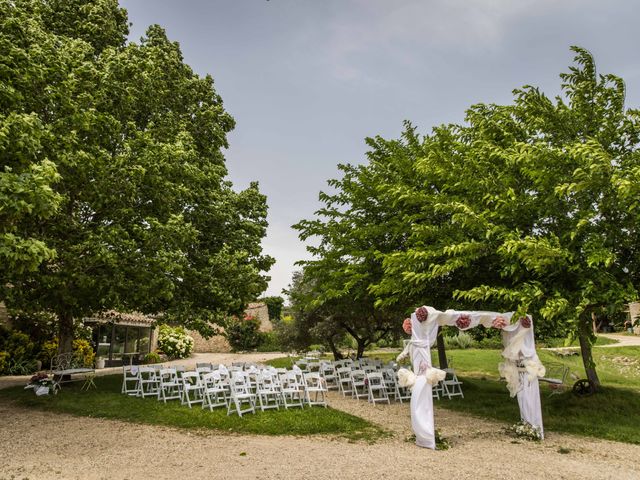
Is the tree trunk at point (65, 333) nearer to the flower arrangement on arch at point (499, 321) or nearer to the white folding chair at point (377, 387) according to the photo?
the white folding chair at point (377, 387)

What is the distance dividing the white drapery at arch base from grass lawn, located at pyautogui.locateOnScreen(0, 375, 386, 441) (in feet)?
3.83

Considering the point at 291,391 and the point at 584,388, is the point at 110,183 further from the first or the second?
the point at 584,388

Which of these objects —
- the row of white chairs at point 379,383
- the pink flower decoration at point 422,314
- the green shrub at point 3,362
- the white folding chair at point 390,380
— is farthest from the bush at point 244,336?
the pink flower decoration at point 422,314

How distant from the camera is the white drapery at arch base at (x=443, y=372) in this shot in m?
8.02

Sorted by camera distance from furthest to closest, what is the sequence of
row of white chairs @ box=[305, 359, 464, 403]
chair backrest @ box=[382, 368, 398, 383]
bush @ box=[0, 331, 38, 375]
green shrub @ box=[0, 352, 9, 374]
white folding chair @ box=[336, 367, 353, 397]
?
bush @ box=[0, 331, 38, 375] → green shrub @ box=[0, 352, 9, 374] → white folding chair @ box=[336, 367, 353, 397] → chair backrest @ box=[382, 368, 398, 383] → row of white chairs @ box=[305, 359, 464, 403]

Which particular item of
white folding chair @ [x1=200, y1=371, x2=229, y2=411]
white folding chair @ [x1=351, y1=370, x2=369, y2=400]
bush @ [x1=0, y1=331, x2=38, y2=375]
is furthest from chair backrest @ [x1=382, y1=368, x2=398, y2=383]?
bush @ [x1=0, y1=331, x2=38, y2=375]

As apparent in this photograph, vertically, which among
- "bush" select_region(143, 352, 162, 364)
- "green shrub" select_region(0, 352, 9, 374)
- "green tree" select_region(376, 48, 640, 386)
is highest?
"green tree" select_region(376, 48, 640, 386)

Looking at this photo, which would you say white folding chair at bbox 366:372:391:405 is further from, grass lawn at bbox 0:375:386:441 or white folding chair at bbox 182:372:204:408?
white folding chair at bbox 182:372:204:408

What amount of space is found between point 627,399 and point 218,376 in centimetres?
1007

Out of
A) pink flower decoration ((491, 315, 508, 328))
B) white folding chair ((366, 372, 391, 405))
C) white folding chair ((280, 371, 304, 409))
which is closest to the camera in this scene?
pink flower decoration ((491, 315, 508, 328))

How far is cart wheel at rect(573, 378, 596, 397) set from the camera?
36.7 feet

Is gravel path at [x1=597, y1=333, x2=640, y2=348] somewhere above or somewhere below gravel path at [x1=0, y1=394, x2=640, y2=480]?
above

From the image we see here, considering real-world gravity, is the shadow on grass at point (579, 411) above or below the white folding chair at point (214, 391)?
below

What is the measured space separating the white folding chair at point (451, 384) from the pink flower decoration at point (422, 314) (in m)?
4.98
